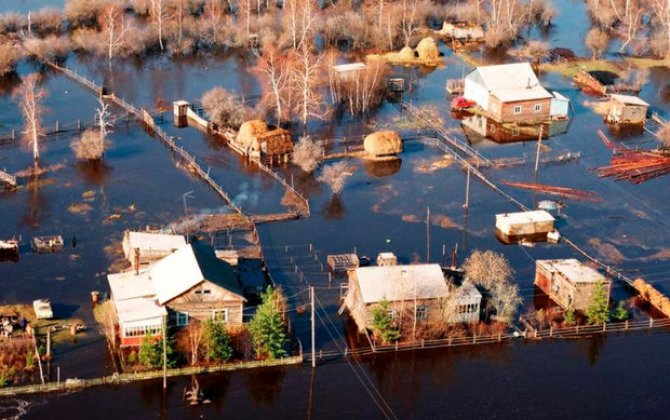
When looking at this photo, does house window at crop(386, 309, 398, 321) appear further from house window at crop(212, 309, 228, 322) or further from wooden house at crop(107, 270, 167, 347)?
wooden house at crop(107, 270, 167, 347)

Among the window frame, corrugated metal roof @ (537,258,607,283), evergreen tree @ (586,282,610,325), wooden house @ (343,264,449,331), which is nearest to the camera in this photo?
the window frame

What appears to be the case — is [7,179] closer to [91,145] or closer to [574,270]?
[91,145]

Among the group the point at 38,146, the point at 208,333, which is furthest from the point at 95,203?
the point at 208,333

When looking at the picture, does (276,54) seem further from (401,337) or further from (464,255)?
(401,337)

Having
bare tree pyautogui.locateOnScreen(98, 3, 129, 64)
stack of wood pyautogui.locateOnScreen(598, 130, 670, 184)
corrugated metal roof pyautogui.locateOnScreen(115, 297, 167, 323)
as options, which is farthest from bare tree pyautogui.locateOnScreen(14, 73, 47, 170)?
stack of wood pyautogui.locateOnScreen(598, 130, 670, 184)

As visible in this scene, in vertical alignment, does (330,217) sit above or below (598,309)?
below

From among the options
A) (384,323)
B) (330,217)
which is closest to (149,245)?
(330,217)
